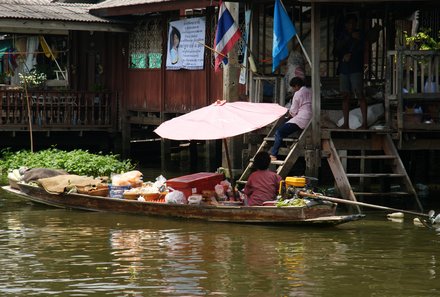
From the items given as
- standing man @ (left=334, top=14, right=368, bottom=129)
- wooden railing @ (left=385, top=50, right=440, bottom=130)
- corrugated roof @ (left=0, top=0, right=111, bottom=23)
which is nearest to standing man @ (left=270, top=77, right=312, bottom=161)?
standing man @ (left=334, top=14, right=368, bottom=129)

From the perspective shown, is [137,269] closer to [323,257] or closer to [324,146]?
[323,257]

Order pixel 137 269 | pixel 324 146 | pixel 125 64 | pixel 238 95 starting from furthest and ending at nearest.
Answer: pixel 125 64, pixel 238 95, pixel 324 146, pixel 137 269

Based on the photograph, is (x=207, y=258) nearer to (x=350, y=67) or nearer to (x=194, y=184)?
(x=194, y=184)

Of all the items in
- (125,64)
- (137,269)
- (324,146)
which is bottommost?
(137,269)

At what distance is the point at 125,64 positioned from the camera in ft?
86.4

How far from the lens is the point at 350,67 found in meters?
17.2

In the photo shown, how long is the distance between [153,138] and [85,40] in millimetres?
3249

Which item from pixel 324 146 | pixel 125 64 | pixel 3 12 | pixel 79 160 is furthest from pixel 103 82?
pixel 324 146

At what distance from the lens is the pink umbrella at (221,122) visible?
49.8ft

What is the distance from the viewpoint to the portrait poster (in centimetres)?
2278

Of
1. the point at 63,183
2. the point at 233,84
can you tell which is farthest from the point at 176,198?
the point at 233,84

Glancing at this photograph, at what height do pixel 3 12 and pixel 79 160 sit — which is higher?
pixel 3 12

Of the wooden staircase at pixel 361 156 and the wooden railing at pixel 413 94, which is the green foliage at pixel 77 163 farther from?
the wooden railing at pixel 413 94

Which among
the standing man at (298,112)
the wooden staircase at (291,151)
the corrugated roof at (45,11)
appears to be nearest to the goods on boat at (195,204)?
the wooden staircase at (291,151)
